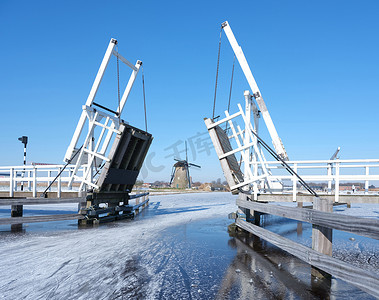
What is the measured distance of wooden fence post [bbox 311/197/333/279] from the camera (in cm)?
435

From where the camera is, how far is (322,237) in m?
4.38

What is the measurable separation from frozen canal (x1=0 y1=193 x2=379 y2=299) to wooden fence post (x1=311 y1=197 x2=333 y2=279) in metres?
0.20

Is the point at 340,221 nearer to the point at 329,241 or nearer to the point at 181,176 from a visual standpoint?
the point at 329,241

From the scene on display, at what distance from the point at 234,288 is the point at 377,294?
5.86ft

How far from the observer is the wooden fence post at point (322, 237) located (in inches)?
171

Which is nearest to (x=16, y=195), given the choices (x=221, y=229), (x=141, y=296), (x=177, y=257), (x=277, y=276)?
(x=221, y=229)

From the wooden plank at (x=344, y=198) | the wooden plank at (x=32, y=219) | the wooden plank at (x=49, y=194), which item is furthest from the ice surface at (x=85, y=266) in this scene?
the wooden plank at (x=344, y=198)

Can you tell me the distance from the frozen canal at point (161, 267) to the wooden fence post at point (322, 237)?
0.20m

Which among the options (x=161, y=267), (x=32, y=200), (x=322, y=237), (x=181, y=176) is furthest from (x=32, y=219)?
(x=181, y=176)

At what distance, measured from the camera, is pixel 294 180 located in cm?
885

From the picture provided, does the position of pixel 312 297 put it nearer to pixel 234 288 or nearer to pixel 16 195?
pixel 234 288

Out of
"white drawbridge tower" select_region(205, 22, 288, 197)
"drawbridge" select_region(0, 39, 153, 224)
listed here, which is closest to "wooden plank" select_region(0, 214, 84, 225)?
"drawbridge" select_region(0, 39, 153, 224)

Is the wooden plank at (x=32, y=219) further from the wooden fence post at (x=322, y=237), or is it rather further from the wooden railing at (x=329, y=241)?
the wooden fence post at (x=322, y=237)

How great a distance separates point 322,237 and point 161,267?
2.74 m
